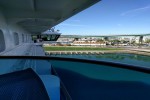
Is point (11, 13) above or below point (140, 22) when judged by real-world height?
below

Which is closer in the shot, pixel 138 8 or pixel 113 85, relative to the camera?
pixel 113 85

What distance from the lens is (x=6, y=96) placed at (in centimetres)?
111

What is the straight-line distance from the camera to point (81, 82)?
14.9 feet

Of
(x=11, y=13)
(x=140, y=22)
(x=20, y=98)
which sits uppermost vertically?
(x=140, y=22)

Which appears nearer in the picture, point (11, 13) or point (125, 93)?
point (125, 93)

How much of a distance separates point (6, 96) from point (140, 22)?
44.9 metres

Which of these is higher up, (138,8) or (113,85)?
(138,8)

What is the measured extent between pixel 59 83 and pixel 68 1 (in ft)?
7.57

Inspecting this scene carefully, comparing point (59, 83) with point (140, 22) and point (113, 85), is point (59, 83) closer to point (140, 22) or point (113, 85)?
point (113, 85)

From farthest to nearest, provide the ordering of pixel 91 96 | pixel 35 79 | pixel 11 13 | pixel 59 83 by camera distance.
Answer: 1. pixel 11 13
2. pixel 91 96
3. pixel 59 83
4. pixel 35 79

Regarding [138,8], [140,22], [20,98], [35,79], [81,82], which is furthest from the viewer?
[140,22]

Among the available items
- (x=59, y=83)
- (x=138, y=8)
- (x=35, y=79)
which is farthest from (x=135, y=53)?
(x=35, y=79)

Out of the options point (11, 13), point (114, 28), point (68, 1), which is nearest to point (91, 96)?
point (68, 1)

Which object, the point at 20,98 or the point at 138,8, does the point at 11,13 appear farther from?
the point at 138,8
